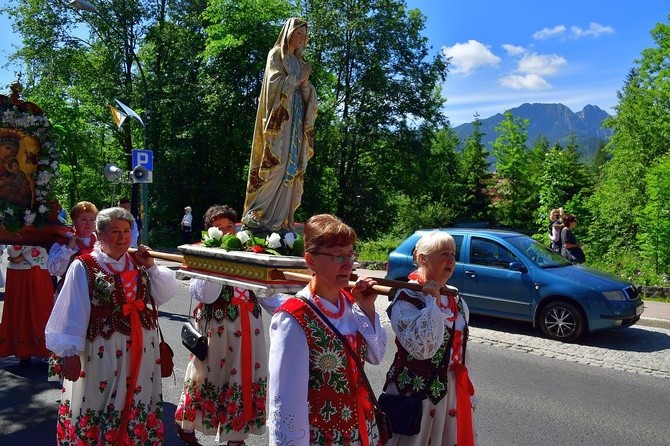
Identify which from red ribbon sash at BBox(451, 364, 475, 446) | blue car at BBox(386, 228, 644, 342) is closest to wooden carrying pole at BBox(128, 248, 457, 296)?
red ribbon sash at BBox(451, 364, 475, 446)

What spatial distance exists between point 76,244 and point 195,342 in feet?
6.49

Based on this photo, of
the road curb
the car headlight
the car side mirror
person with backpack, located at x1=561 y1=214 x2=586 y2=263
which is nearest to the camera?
the car headlight

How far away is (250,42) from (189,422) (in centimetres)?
2315

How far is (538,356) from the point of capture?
8.11 meters

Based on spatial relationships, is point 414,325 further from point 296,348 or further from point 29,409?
point 29,409

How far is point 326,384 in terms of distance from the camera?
252 cm

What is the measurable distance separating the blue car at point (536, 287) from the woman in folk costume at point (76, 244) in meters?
5.39

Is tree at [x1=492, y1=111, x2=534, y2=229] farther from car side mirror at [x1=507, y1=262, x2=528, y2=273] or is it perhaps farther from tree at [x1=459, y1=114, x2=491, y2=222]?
car side mirror at [x1=507, y1=262, x2=528, y2=273]

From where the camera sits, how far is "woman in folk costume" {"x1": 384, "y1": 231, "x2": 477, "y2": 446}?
3.19 m

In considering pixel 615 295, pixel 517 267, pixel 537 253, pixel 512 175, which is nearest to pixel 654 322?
pixel 615 295

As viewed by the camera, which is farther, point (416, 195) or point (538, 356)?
point (416, 195)

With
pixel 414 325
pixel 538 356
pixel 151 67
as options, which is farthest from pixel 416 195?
pixel 414 325

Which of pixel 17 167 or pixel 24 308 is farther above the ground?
pixel 17 167

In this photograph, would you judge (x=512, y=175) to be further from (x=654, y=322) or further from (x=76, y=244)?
(x=76, y=244)
